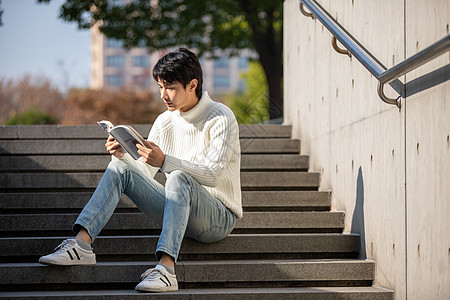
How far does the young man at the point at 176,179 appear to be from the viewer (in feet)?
12.8

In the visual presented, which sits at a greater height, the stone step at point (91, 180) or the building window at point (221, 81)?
the building window at point (221, 81)

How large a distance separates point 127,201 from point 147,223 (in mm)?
403

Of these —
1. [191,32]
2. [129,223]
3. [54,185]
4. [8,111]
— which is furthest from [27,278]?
[8,111]

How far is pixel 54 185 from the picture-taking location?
5.44 metres

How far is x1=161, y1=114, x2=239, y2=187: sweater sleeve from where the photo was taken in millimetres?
4043

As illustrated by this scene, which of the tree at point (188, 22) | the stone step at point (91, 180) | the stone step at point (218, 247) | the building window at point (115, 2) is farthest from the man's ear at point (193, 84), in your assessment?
the building window at point (115, 2)

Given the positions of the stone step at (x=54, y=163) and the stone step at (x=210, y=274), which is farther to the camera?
the stone step at (x=54, y=163)

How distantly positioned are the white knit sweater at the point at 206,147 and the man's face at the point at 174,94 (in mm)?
127

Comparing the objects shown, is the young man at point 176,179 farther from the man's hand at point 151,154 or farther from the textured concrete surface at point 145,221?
the textured concrete surface at point 145,221

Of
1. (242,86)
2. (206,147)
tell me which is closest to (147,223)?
(206,147)

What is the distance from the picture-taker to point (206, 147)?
14.4ft

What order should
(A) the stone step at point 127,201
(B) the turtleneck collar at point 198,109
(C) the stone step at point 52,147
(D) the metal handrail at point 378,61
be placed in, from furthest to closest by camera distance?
(C) the stone step at point 52,147, (A) the stone step at point 127,201, (B) the turtleneck collar at point 198,109, (D) the metal handrail at point 378,61

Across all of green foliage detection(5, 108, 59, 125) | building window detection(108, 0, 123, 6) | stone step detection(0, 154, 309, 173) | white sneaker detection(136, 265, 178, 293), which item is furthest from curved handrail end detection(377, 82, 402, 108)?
green foliage detection(5, 108, 59, 125)

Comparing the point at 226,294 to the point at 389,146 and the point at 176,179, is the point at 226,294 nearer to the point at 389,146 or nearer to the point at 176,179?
the point at 176,179
